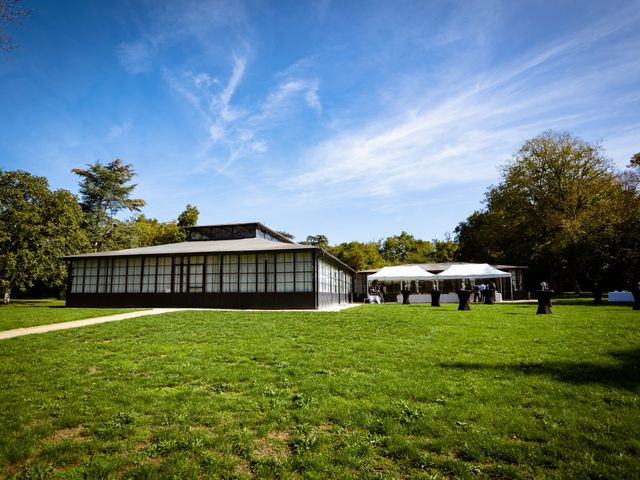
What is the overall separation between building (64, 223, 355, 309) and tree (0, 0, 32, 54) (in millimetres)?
14860

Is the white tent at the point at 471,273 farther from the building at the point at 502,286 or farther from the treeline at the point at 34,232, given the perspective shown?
the treeline at the point at 34,232

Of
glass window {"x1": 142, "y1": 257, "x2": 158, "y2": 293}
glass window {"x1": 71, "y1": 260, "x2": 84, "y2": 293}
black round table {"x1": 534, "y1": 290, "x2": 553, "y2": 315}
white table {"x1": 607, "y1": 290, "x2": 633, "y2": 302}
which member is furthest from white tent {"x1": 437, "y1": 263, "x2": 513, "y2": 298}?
glass window {"x1": 71, "y1": 260, "x2": 84, "y2": 293}

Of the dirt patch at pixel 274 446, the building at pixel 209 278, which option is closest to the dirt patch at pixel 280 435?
the dirt patch at pixel 274 446

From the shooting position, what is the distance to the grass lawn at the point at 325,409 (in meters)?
3.43

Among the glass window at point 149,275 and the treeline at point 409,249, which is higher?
the treeline at point 409,249

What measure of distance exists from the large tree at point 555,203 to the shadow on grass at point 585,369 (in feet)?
73.1

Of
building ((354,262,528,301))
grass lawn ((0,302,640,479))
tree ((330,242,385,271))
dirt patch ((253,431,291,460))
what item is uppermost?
tree ((330,242,385,271))

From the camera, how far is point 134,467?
343cm

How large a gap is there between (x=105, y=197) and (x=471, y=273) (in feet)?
143

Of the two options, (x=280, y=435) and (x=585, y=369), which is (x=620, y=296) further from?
(x=280, y=435)

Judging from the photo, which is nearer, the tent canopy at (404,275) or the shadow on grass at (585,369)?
the shadow on grass at (585,369)

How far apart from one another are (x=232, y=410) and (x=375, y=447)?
195 cm

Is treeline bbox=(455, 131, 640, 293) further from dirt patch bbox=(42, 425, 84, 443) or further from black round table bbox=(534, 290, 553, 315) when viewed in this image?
dirt patch bbox=(42, 425, 84, 443)

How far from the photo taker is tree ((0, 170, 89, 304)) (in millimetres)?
27391
